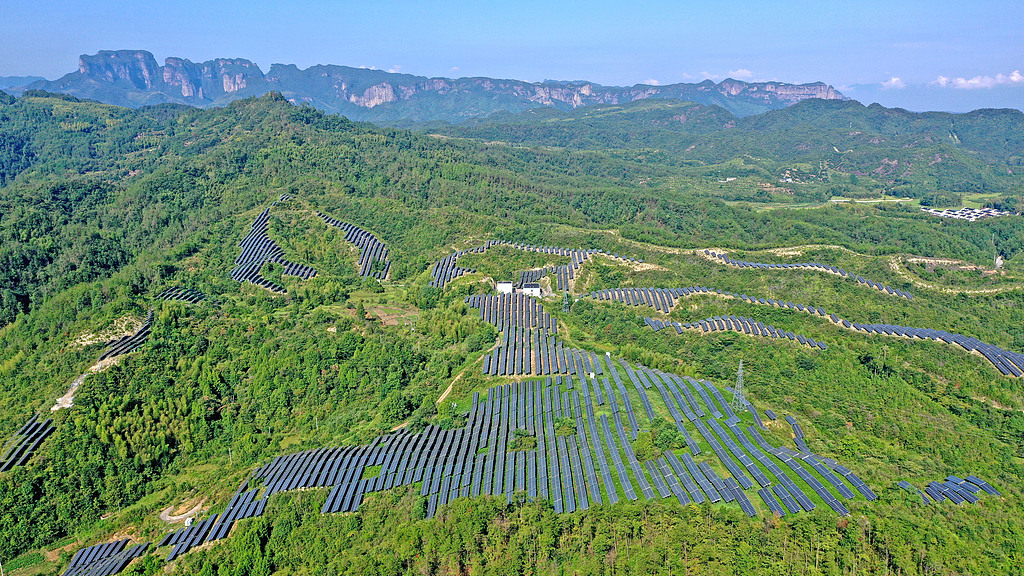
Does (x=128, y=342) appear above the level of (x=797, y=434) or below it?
above

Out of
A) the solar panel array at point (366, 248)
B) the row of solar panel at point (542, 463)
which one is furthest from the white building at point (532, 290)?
the row of solar panel at point (542, 463)

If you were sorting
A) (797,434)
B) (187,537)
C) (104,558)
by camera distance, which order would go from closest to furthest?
(187,537) < (104,558) < (797,434)

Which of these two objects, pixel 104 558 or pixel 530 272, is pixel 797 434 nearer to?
pixel 104 558

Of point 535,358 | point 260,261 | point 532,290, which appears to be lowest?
point 535,358

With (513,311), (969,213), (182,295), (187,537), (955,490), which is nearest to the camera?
(955,490)

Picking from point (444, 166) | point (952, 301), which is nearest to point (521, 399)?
point (952, 301)

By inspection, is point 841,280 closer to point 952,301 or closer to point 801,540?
point 952,301

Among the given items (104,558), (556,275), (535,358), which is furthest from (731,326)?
(104,558)
